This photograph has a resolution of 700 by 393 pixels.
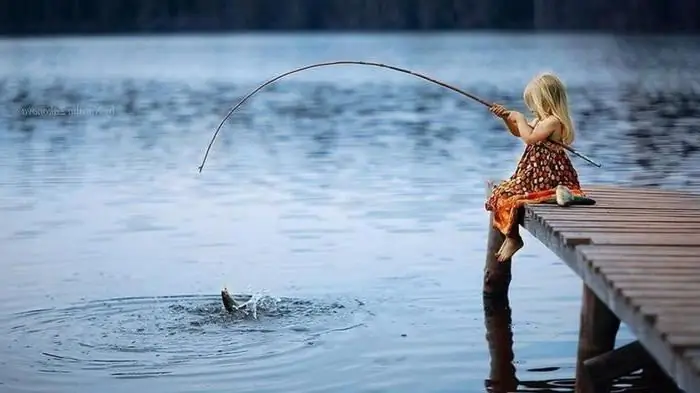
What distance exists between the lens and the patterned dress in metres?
9.45

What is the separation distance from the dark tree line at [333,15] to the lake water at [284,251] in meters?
106

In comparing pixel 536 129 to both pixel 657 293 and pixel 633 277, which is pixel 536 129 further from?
pixel 657 293

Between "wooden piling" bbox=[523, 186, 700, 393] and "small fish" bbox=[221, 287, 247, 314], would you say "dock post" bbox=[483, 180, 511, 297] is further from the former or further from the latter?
"small fish" bbox=[221, 287, 247, 314]

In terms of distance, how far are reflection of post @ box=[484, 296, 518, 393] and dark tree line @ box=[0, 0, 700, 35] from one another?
124248mm

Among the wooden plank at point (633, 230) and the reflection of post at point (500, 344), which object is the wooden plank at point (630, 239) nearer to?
the wooden plank at point (633, 230)

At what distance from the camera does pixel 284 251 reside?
1360 cm

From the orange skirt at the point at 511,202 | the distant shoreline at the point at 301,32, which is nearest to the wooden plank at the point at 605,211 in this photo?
the orange skirt at the point at 511,202

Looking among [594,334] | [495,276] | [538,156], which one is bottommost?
[495,276]

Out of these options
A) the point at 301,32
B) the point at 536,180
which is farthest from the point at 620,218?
the point at 301,32

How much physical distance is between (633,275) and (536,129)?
8.62 feet

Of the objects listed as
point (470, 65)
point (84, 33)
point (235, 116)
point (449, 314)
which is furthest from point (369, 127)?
point (84, 33)

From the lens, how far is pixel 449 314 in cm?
1086

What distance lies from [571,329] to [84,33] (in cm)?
13515

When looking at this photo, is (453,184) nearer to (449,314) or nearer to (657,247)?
(449,314)
